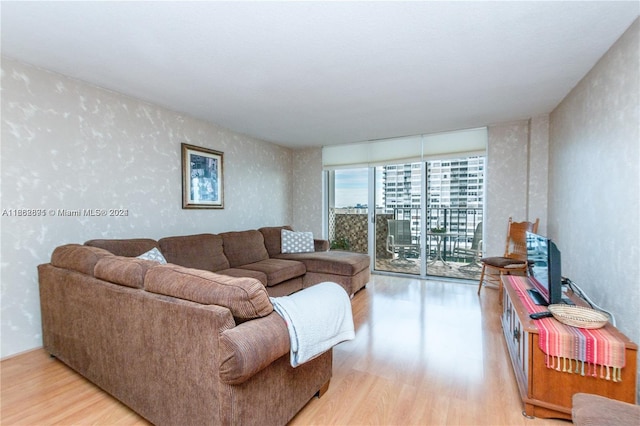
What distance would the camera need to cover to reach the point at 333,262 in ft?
12.2

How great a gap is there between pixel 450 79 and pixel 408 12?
1.09m

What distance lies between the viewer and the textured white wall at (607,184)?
177 centimetres

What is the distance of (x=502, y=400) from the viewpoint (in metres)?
1.72

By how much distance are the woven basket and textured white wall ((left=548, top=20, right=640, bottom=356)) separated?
292 millimetres

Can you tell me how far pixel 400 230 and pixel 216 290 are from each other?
4.14 meters

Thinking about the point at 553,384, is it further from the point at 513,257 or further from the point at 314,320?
the point at 513,257

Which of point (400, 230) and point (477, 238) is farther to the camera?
point (400, 230)

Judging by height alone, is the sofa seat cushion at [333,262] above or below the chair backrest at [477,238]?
below

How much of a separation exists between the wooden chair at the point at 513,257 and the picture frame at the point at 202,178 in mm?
3566

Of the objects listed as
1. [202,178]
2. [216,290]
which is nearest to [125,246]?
[202,178]

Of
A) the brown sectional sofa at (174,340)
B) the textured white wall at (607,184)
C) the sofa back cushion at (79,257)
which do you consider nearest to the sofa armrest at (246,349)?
the brown sectional sofa at (174,340)

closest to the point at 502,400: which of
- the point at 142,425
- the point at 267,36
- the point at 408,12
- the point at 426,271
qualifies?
the point at 142,425

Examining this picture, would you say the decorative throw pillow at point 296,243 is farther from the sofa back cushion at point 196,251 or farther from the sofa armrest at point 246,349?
the sofa armrest at point 246,349

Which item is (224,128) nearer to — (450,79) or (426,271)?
(450,79)
